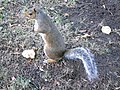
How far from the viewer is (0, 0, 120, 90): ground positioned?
238cm

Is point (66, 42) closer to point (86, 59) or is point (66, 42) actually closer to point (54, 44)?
point (54, 44)

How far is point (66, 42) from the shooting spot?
270cm

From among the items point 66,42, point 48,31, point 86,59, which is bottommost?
point 66,42

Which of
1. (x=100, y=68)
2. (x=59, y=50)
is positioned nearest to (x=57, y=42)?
(x=59, y=50)

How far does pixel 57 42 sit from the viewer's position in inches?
91.8

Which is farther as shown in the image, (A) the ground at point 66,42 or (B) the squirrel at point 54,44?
(A) the ground at point 66,42

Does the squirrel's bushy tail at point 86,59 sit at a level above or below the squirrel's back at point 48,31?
below

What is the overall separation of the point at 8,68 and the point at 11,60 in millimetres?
93

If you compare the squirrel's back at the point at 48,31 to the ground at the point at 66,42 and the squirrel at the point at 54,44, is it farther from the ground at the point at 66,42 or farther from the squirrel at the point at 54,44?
the ground at the point at 66,42

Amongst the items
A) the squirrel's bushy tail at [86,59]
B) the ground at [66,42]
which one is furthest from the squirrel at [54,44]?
the ground at [66,42]

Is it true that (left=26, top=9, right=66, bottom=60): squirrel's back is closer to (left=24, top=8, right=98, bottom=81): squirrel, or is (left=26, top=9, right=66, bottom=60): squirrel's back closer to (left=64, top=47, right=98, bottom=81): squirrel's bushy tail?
(left=24, top=8, right=98, bottom=81): squirrel

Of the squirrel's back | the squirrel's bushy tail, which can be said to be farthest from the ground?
the squirrel's back

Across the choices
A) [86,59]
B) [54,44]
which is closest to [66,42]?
[54,44]

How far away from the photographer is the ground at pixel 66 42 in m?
2.38
